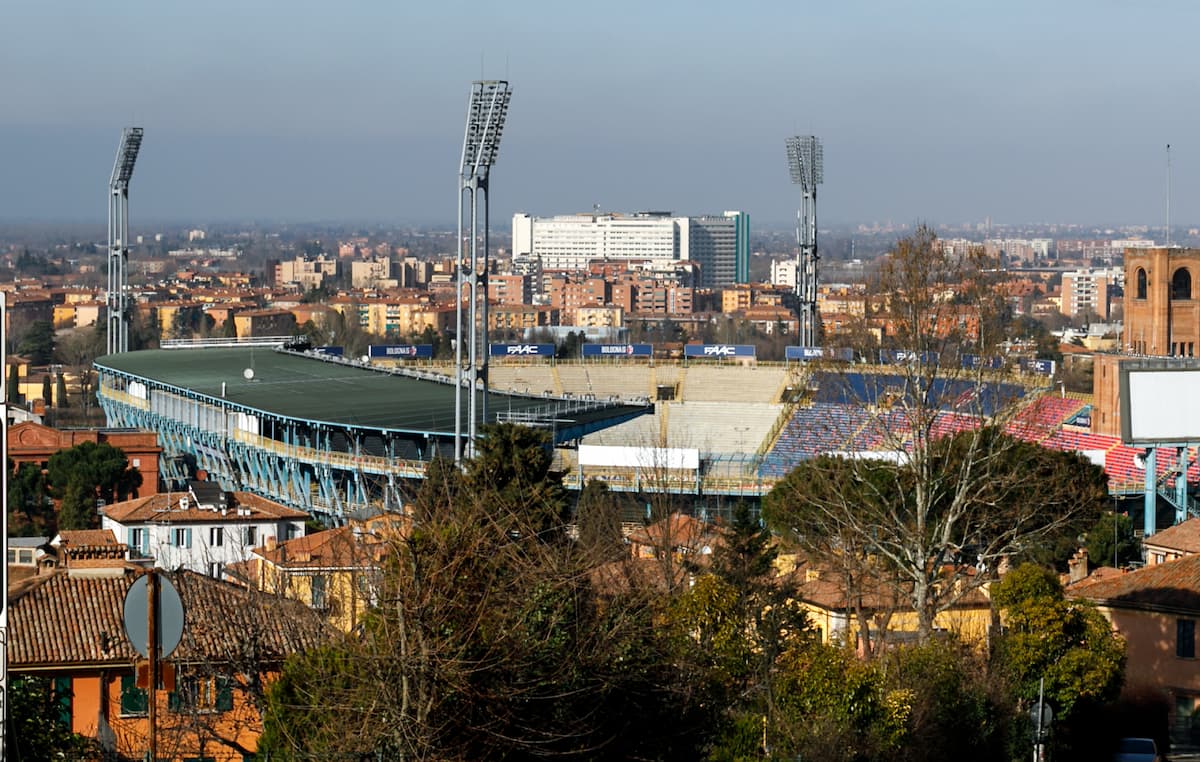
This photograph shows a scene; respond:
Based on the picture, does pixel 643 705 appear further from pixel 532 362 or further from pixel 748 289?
pixel 748 289

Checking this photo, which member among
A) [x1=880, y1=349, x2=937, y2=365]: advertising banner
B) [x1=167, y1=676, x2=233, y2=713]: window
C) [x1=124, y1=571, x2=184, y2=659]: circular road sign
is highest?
[x1=880, y1=349, x2=937, y2=365]: advertising banner

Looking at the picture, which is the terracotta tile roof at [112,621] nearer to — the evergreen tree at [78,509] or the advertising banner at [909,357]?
the advertising banner at [909,357]

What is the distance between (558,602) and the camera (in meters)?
13.5

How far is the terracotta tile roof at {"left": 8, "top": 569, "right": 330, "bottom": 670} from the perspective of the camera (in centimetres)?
1633

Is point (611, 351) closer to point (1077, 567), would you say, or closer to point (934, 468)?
point (1077, 567)

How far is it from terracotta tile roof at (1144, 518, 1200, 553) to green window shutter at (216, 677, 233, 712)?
15.5 metres

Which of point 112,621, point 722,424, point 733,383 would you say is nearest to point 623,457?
point 722,424

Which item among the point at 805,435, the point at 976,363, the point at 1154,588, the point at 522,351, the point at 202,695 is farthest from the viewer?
the point at 522,351

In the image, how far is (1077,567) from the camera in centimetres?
2755

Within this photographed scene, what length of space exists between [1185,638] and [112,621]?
1115 cm

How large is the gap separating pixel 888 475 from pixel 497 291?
140 metres

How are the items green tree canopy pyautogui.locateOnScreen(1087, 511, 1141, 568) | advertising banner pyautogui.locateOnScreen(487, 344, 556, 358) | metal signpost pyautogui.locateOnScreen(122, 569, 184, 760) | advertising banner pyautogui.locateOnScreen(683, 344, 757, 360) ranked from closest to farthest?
metal signpost pyautogui.locateOnScreen(122, 569, 184, 760), green tree canopy pyautogui.locateOnScreen(1087, 511, 1141, 568), advertising banner pyautogui.locateOnScreen(683, 344, 757, 360), advertising banner pyautogui.locateOnScreen(487, 344, 556, 358)

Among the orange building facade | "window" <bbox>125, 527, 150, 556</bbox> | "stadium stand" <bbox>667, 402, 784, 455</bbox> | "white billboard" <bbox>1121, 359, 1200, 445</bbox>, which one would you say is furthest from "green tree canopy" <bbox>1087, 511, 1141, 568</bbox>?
"stadium stand" <bbox>667, 402, 784, 455</bbox>

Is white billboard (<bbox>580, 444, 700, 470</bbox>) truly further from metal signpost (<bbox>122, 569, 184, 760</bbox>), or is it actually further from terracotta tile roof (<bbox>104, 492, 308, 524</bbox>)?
metal signpost (<bbox>122, 569, 184, 760</bbox>)
